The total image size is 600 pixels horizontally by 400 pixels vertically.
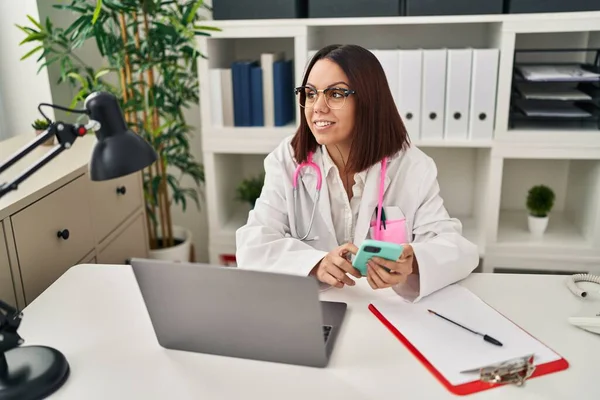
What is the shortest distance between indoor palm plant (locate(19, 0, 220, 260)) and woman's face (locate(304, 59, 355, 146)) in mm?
930

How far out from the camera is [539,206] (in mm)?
2379

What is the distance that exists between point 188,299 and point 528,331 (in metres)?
0.63

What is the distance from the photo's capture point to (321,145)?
1.53 metres

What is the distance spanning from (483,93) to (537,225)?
2.04 feet

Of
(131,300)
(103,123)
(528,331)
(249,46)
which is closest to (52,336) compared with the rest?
(131,300)

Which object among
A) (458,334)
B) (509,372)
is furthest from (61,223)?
(509,372)

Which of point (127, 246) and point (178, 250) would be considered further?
point (178, 250)

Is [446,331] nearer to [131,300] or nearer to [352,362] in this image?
[352,362]

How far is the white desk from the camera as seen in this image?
2.98 ft

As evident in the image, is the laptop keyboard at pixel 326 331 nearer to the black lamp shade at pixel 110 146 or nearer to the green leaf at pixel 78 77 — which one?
the black lamp shade at pixel 110 146

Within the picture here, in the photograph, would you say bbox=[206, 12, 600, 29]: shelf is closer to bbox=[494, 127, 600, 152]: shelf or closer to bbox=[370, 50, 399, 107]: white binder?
bbox=[370, 50, 399, 107]: white binder

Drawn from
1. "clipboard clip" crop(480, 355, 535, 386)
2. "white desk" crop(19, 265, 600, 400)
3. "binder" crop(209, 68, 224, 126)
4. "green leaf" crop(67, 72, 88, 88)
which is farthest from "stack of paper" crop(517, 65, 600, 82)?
"green leaf" crop(67, 72, 88, 88)

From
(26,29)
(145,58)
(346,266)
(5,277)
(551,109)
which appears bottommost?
(5,277)

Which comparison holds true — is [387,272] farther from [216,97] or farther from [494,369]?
[216,97]
